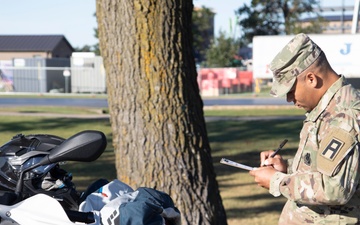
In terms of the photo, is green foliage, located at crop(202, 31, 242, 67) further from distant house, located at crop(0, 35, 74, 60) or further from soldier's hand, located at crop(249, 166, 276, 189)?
soldier's hand, located at crop(249, 166, 276, 189)

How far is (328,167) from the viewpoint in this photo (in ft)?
10.5

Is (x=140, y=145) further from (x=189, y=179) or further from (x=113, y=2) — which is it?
(x=113, y=2)

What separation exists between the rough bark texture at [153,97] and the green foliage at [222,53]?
48.0 m

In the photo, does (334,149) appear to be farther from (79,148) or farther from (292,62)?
(79,148)

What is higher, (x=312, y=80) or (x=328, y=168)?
(x=312, y=80)

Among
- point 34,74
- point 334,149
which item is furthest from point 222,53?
point 334,149

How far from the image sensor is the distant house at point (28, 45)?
58500 millimetres

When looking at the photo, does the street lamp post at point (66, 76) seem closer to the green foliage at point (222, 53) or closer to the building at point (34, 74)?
the building at point (34, 74)

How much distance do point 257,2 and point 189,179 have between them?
153 ft

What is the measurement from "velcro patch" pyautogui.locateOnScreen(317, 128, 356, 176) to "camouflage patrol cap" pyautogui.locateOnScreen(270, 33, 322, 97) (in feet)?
1.04

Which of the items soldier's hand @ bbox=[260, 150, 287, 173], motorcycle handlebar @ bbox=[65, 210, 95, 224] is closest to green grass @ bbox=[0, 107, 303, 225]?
soldier's hand @ bbox=[260, 150, 287, 173]

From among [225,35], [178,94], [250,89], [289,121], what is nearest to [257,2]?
[225,35]

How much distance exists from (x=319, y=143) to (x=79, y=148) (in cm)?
111

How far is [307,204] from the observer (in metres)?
3.46
